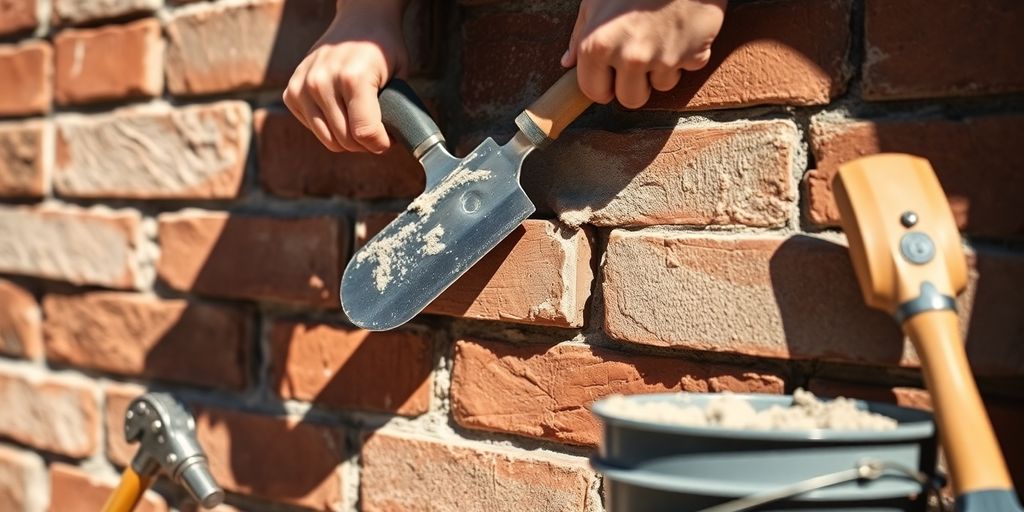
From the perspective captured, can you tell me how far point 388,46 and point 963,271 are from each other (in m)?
0.50

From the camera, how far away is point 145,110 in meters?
1.21

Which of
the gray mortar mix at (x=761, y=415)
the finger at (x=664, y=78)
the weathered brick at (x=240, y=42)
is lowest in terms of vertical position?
Answer: the gray mortar mix at (x=761, y=415)

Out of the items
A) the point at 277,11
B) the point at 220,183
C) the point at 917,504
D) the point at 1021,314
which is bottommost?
the point at 917,504

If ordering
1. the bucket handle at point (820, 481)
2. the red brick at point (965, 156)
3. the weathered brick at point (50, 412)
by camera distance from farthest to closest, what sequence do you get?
1. the weathered brick at point (50, 412)
2. the red brick at point (965, 156)
3. the bucket handle at point (820, 481)

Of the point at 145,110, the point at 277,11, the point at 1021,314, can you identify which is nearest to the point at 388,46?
the point at 277,11

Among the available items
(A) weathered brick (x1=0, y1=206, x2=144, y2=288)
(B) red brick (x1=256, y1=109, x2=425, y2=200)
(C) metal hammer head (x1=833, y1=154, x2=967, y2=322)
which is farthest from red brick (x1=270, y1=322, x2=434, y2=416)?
(C) metal hammer head (x1=833, y1=154, x2=967, y2=322)

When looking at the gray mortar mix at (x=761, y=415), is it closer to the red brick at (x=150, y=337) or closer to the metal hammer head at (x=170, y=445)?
the metal hammer head at (x=170, y=445)

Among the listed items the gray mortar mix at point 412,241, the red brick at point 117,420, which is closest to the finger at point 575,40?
the gray mortar mix at point 412,241

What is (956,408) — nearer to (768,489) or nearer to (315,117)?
(768,489)

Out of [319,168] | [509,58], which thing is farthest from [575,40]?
[319,168]

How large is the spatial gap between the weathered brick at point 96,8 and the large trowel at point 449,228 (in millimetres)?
537

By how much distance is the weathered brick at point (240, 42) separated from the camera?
108cm

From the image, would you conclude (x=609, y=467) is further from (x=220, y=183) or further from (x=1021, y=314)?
(x=220, y=183)

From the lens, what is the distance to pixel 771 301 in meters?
0.79
